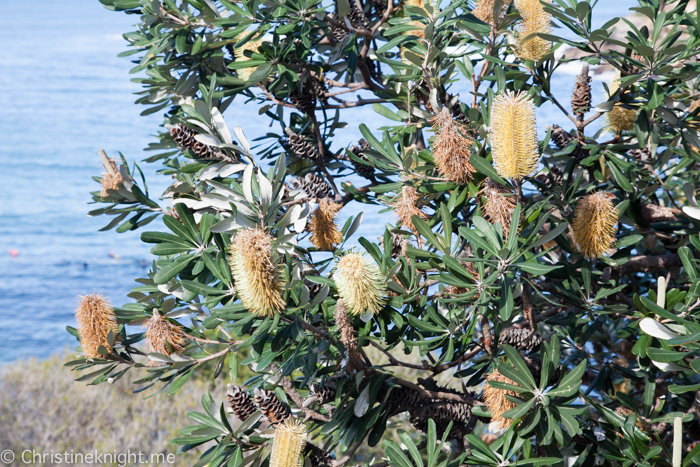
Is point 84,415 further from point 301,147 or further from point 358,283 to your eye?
point 358,283

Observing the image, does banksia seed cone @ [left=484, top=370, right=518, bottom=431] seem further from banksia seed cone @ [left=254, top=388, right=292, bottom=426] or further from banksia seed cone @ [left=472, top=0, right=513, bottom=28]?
banksia seed cone @ [left=472, top=0, right=513, bottom=28]

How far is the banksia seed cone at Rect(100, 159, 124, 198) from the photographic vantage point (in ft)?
4.66

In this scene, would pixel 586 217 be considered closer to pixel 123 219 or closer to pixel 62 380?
pixel 123 219

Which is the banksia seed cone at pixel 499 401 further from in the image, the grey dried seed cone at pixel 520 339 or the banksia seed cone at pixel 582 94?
the banksia seed cone at pixel 582 94

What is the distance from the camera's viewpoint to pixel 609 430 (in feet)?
3.98

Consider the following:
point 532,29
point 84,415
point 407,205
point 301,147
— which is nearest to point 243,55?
point 301,147

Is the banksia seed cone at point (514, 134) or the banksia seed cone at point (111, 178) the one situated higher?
the banksia seed cone at point (514, 134)

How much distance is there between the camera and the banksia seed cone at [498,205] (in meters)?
1.03

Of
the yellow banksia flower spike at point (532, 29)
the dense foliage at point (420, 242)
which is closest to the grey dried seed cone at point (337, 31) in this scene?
the dense foliage at point (420, 242)

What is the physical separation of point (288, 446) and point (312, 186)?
23.5 inches

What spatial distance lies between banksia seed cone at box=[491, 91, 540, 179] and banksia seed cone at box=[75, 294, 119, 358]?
855 mm

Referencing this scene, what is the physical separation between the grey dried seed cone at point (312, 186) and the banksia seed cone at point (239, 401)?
0.48 metres

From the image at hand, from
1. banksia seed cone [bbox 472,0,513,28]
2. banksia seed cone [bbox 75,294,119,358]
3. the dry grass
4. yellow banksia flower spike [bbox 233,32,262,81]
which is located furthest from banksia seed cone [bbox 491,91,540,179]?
the dry grass

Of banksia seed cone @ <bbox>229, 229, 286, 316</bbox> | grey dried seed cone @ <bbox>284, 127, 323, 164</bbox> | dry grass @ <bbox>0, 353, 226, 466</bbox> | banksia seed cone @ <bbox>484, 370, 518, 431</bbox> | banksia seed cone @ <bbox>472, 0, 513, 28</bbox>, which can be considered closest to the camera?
banksia seed cone @ <bbox>229, 229, 286, 316</bbox>
